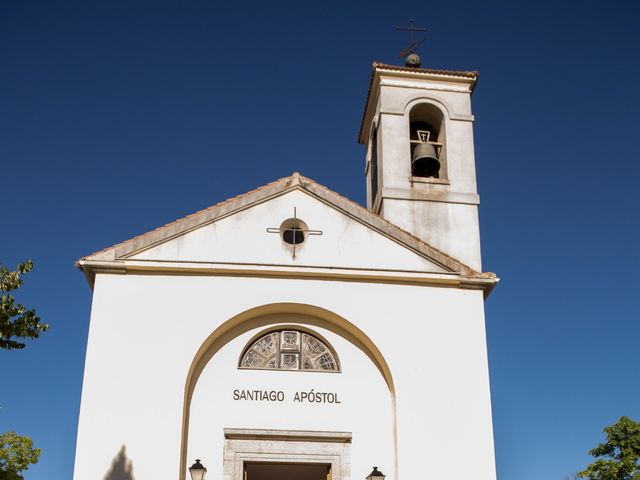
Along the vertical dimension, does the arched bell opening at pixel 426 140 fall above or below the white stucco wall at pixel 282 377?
above

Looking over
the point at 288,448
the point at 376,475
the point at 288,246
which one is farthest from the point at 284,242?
the point at 376,475

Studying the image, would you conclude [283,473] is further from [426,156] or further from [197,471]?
[426,156]

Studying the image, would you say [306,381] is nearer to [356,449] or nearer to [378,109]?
[356,449]

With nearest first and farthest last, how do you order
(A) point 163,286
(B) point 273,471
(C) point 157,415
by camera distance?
(C) point 157,415, (A) point 163,286, (B) point 273,471

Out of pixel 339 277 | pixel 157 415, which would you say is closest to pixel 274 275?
pixel 339 277

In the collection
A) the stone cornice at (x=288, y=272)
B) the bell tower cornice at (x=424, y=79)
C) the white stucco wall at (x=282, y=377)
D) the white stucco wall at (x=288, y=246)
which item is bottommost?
the white stucco wall at (x=282, y=377)

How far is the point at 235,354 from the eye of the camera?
1430cm

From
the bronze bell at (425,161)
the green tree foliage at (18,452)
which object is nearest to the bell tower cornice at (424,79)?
the bronze bell at (425,161)

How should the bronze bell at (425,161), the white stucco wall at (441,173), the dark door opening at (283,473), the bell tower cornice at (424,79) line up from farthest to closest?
the bell tower cornice at (424,79)
the bronze bell at (425,161)
the dark door opening at (283,473)
the white stucco wall at (441,173)

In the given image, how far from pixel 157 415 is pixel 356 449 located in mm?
3614

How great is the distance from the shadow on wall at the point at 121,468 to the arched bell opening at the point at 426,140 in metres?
9.60

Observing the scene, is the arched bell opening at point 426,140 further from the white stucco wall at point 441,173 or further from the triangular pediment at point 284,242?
the triangular pediment at point 284,242

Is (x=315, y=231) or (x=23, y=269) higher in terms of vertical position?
(x=315, y=231)

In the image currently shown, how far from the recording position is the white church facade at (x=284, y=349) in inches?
521
